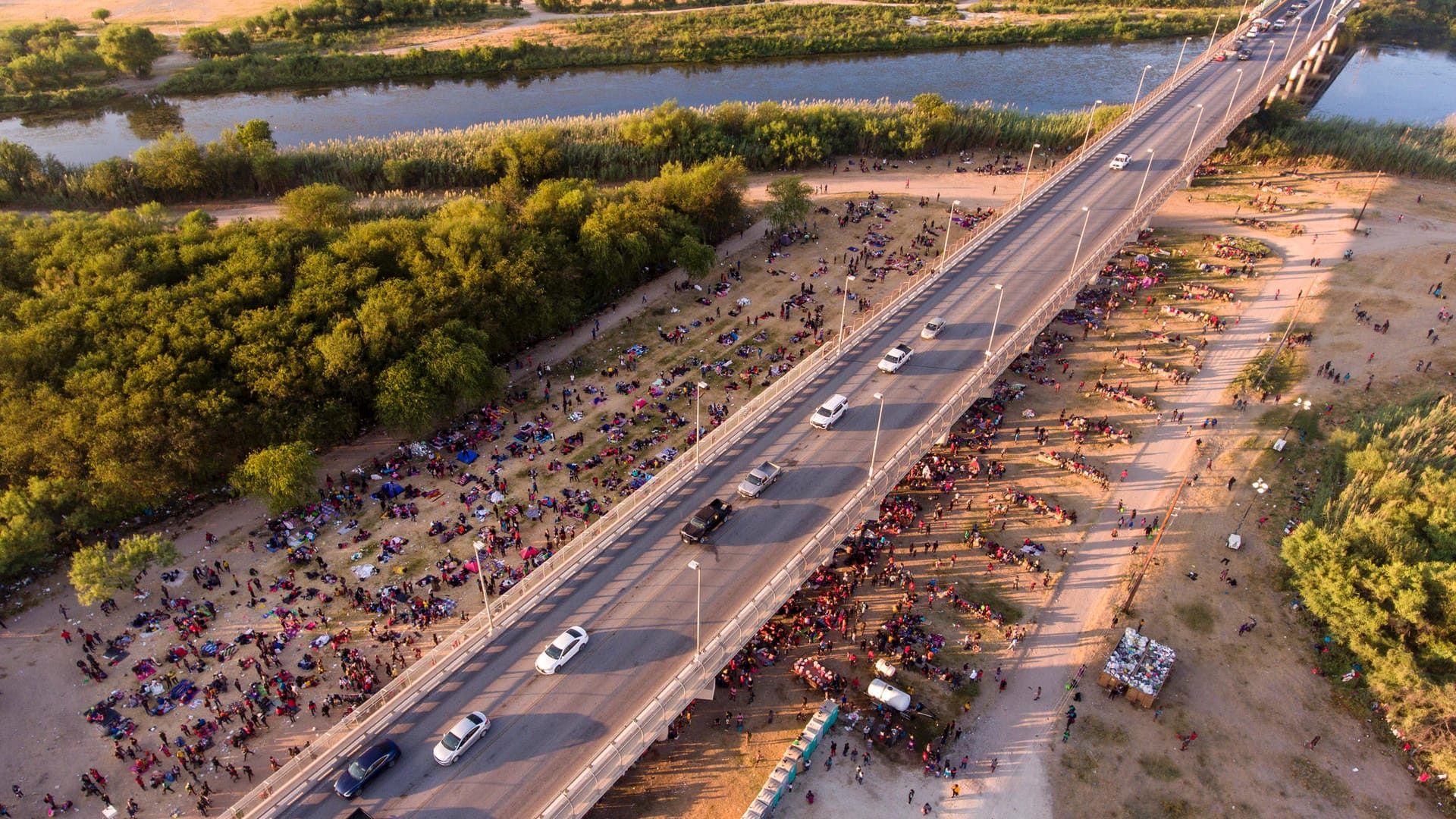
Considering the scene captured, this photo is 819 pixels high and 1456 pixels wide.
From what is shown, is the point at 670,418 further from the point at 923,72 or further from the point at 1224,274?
the point at 923,72

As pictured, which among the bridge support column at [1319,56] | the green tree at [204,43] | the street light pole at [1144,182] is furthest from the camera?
the green tree at [204,43]

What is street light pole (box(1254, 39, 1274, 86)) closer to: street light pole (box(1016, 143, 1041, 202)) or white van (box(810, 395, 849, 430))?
street light pole (box(1016, 143, 1041, 202))

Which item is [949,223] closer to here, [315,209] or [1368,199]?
[1368,199]

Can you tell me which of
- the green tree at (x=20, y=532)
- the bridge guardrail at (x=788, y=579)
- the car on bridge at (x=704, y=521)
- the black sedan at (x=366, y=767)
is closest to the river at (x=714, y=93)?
the green tree at (x=20, y=532)

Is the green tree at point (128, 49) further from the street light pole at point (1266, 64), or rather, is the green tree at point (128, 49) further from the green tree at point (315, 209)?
the street light pole at point (1266, 64)

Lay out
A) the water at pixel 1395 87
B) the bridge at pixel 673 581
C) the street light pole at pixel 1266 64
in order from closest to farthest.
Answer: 1. the bridge at pixel 673 581
2. the street light pole at pixel 1266 64
3. the water at pixel 1395 87

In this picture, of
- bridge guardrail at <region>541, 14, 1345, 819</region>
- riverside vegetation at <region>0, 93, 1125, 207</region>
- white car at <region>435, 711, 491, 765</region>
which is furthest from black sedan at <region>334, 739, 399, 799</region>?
riverside vegetation at <region>0, 93, 1125, 207</region>


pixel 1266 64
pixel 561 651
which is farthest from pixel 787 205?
pixel 1266 64

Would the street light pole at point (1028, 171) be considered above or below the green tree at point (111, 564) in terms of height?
above
